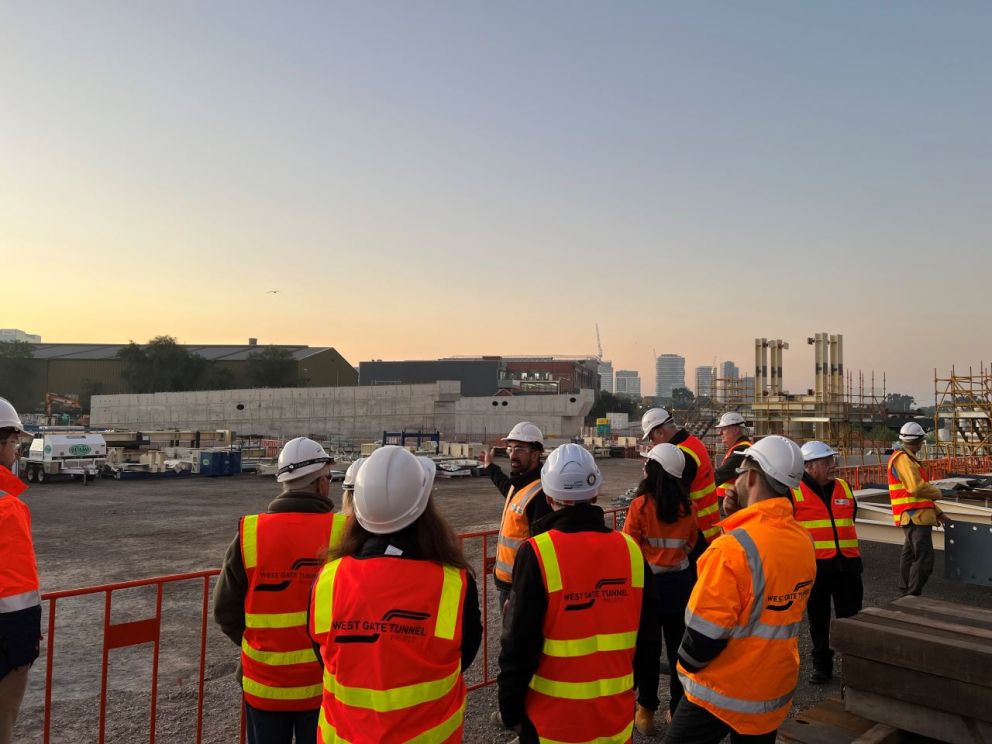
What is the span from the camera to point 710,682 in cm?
265

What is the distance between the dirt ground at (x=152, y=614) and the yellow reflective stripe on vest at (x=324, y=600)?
286cm

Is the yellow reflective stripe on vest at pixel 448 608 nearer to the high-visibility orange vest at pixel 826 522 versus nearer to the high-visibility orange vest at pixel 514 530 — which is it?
the high-visibility orange vest at pixel 514 530

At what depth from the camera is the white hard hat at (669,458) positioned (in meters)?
4.30

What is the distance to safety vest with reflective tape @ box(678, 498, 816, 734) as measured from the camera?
2521mm

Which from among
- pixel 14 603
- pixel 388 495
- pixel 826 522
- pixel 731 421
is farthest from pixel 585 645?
pixel 731 421

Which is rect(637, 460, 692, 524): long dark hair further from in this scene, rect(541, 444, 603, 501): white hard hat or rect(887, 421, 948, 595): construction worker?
rect(887, 421, 948, 595): construction worker

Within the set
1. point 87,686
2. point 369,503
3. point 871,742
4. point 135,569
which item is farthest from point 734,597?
point 135,569

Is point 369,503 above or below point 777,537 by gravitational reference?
above

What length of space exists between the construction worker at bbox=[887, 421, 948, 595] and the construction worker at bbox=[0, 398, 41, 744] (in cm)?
741

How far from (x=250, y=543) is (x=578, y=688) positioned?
1436mm

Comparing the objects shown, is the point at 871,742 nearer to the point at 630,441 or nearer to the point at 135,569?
the point at 135,569

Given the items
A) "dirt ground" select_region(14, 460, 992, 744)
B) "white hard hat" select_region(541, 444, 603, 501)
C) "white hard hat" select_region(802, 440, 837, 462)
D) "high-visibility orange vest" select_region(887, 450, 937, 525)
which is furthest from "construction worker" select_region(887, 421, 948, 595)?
"white hard hat" select_region(541, 444, 603, 501)

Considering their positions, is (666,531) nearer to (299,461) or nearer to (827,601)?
(827,601)

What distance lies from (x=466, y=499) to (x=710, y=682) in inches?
771
